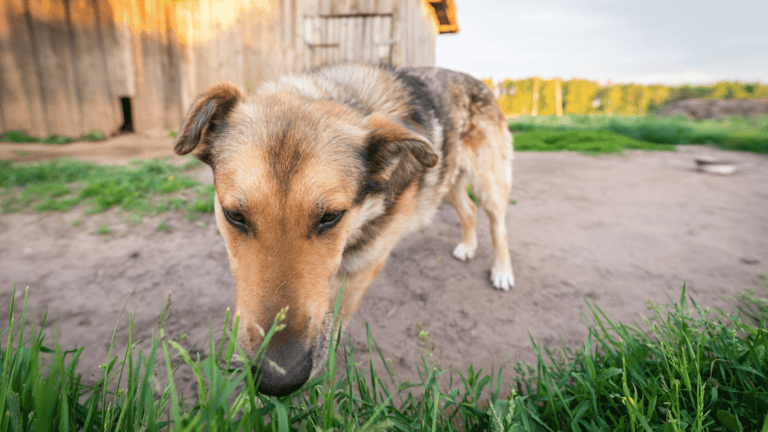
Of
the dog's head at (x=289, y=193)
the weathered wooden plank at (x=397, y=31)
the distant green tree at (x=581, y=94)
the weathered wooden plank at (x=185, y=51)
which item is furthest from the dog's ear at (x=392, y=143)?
the distant green tree at (x=581, y=94)

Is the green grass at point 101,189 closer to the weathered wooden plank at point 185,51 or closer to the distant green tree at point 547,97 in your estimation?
the weathered wooden plank at point 185,51

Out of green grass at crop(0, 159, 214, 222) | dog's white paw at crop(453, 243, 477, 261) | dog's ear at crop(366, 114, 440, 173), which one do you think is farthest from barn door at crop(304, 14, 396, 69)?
dog's ear at crop(366, 114, 440, 173)

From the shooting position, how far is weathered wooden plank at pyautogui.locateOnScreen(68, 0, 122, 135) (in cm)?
794

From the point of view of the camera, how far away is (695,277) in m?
3.07

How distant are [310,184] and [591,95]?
3429 centimetres

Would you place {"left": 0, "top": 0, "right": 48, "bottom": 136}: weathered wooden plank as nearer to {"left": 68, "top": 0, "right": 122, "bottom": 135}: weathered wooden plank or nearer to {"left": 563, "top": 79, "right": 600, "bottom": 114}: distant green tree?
{"left": 68, "top": 0, "right": 122, "bottom": 135}: weathered wooden plank

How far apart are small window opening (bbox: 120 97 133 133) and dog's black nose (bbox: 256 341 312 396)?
34.1 feet

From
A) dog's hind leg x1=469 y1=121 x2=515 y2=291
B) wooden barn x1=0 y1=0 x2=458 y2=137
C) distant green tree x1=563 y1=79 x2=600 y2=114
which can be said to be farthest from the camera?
distant green tree x1=563 y1=79 x2=600 y2=114

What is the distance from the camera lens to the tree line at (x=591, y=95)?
25.7 meters

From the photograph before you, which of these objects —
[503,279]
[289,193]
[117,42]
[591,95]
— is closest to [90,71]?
[117,42]

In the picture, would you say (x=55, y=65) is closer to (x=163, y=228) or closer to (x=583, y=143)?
(x=163, y=228)

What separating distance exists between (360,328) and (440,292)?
83 cm

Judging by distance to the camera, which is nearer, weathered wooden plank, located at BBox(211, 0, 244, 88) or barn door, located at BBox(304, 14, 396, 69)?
barn door, located at BBox(304, 14, 396, 69)

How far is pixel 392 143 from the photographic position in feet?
6.25
